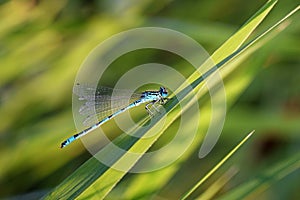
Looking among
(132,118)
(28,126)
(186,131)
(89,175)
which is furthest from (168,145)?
(28,126)

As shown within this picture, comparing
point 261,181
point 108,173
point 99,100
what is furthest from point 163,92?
point 108,173

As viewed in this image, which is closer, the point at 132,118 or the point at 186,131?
the point at 186,131

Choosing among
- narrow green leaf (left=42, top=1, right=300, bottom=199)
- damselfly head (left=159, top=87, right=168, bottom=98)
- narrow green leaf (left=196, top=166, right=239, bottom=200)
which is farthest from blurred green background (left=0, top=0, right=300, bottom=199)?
narrow green leaf (left=42, top=1, right=300, bottom=199)

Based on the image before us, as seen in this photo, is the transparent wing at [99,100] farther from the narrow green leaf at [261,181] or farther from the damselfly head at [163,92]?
the narrow green leaf at [261,181]

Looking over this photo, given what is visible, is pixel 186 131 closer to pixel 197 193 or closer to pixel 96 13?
pixel 197 193

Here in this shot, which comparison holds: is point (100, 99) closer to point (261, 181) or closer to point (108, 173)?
point (261, 181)

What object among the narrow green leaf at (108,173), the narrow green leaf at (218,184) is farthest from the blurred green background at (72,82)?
the narrow green leaf at (108,173)
